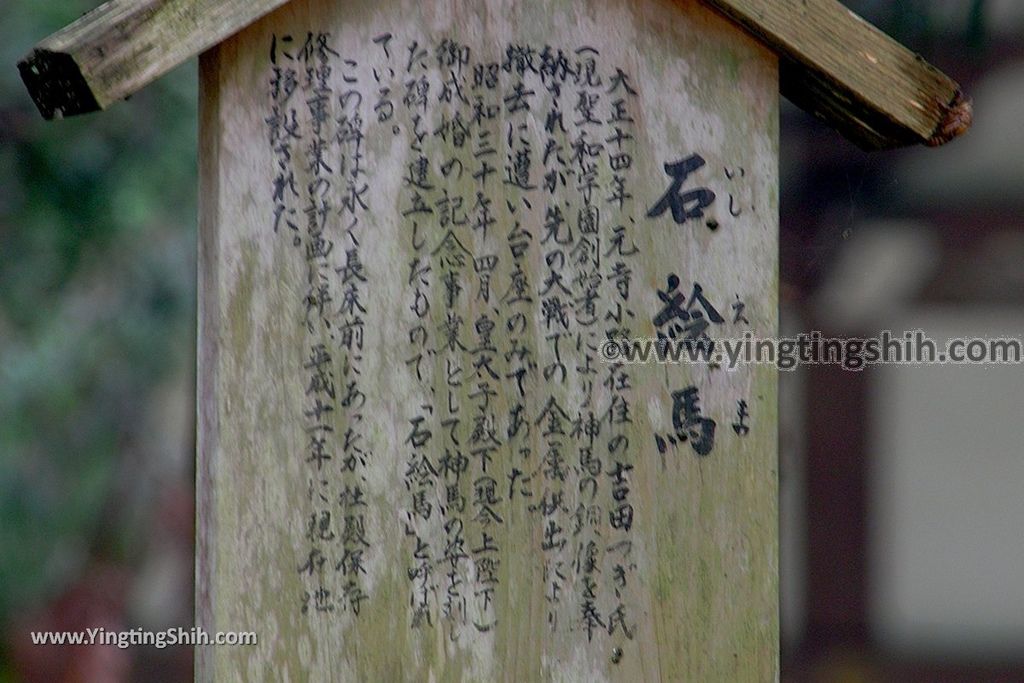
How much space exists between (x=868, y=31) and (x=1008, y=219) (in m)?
2.45

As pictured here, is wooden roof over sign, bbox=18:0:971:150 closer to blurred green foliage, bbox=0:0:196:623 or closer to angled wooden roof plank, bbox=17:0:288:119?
angled wooden roof plank, bbox=17:0:288:119

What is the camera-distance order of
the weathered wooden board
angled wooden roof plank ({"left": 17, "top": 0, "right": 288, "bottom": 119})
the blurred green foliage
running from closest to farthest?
1. angled wooden roof plank ({"left": 17, "top": 0, "right": 288, "bottom": 119})
2. the weathered wooden board
3. the blurred green foliage

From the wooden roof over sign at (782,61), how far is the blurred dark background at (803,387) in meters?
1.30

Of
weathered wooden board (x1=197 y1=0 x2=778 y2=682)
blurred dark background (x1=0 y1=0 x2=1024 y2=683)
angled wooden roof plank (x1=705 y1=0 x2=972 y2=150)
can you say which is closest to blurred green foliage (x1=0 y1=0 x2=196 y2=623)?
blurred dark background (x1=0 y1=0 x2=1024 y2=683)

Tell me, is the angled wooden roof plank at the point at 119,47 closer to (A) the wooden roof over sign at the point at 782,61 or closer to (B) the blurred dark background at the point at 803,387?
(A) the wooden roof over sign at the point at 782,61

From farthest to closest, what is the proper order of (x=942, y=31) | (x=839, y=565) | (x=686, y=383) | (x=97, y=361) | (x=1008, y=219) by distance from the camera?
(x=839, y=565) → (x=1008, y=219) → (x=942, y=31) → (x=97, y=361) → (x=686, y=383)

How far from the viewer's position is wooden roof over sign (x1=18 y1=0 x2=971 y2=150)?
5.17 feet

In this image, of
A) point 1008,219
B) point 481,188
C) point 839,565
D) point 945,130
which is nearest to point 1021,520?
point 839,565

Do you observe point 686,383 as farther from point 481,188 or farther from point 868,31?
point 868,31

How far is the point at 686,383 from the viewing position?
1.88 metres

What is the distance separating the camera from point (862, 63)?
187 cm

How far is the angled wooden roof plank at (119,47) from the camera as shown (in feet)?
5.12

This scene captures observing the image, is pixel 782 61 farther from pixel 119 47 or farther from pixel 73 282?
pixel 73 282

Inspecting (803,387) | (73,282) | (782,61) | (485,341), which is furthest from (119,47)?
(803,387)
